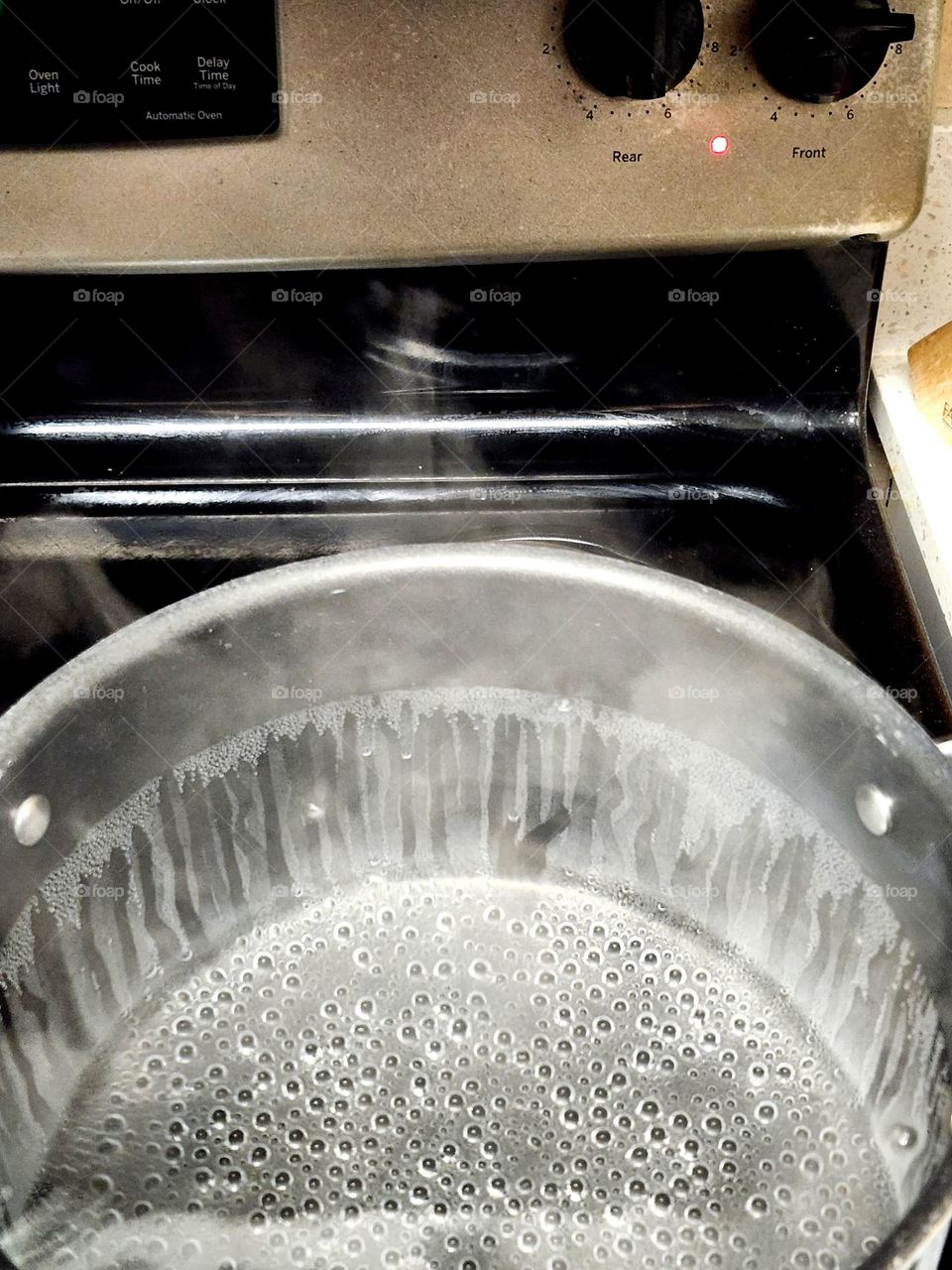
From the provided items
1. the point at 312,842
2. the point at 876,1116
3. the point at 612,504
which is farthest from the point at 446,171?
the point at 876,1116

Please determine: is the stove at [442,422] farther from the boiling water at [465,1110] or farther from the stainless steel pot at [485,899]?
the boiling water at [465,1110]

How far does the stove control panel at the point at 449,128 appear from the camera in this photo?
473mm

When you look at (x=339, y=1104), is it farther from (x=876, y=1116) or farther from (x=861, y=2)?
(x=861, y=2)

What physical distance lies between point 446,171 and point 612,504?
0.17 m

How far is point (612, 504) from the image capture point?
1.84ft
